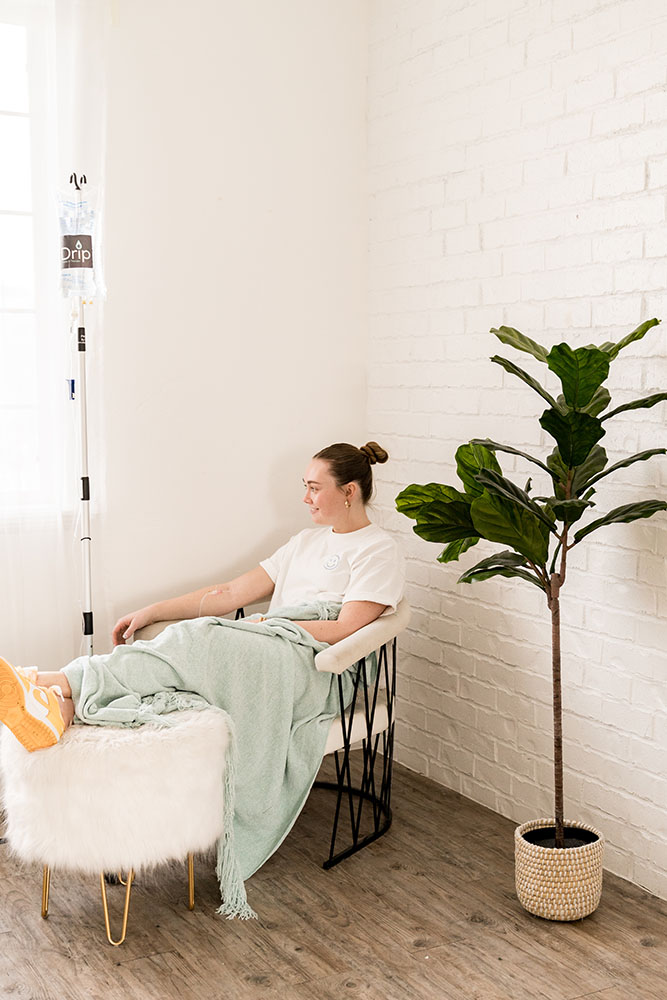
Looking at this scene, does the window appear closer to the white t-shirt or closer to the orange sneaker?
the white t-shirt

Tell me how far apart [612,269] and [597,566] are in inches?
29.0

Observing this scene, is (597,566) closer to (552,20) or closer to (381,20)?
(552,20)

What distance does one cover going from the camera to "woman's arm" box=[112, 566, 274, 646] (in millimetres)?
3127

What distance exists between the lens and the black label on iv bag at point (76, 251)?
115 inches

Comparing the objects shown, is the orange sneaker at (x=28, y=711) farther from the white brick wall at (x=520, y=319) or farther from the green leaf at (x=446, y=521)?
the white brick wall at (x=520, y=319)

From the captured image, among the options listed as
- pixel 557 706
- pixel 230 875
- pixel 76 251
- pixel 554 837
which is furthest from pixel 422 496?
pixel 76 251

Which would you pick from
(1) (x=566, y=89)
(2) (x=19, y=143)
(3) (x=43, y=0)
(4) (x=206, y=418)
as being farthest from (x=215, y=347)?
(1) (x=566, y=89)

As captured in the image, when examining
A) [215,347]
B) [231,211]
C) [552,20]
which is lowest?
[215,347]

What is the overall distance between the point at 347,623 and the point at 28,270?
1.35 m

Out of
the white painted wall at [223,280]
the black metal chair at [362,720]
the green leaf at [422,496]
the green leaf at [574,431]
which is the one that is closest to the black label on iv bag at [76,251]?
the white painted wall at [223,280]

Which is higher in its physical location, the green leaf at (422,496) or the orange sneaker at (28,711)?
the green leaf at (422,496)

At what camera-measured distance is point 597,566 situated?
277 cm

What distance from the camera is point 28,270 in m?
3.12

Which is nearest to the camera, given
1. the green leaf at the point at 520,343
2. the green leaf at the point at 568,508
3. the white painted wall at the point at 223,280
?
the green leaf at the point at 568,508
